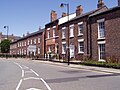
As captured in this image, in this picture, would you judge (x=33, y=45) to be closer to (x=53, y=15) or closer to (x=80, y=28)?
(x=53, y=15)

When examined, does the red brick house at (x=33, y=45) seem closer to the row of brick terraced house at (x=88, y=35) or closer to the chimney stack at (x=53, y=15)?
the row of brick terraced house at (x=88, y=35)

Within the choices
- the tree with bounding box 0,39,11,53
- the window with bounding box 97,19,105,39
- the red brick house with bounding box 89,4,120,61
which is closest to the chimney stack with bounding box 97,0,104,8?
the red brick house with bounding box 89,4,120,61

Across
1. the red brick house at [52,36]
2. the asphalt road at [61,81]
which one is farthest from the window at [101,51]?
the red brick house at [52,36]

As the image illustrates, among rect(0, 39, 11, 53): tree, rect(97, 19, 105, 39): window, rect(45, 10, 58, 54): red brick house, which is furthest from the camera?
rect(0, 39, 11, 53): tree

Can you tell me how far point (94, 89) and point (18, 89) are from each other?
360 centimetres

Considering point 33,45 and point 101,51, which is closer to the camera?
point 101,51

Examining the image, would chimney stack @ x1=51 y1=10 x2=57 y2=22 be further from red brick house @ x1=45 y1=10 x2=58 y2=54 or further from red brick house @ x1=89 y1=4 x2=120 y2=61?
red brick house @ x1=89 y1=4 x2=120 y2=61

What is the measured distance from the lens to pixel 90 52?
3269 cm

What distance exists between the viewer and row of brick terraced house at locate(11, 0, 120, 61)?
28.1 metres

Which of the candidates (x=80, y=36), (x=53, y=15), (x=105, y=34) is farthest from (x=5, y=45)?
(x=105, y=34)

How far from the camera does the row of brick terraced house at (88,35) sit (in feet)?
92.3

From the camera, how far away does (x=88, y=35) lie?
110 ft

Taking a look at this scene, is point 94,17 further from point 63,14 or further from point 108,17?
point 63,14

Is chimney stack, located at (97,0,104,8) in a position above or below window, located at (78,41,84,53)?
above
